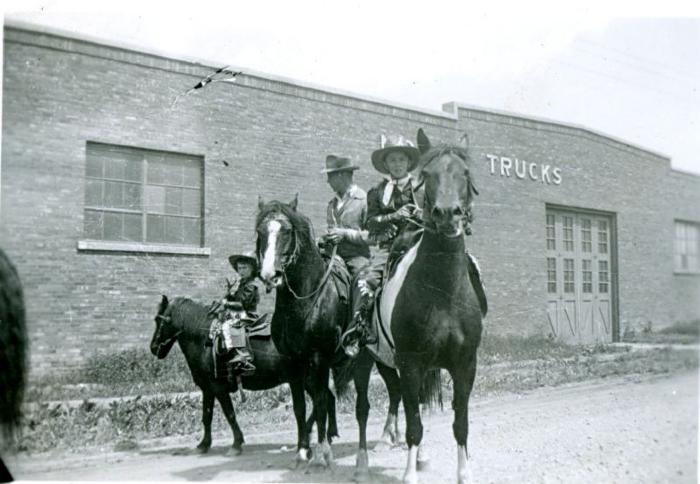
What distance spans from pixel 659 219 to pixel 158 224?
7565 millimetres

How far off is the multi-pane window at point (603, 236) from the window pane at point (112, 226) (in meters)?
7.90

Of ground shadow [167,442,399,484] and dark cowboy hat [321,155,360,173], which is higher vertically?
dark cowboy hat [321,155,360,173]

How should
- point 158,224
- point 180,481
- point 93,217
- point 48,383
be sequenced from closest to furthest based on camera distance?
point 180,481, point 48,383, point 93,217, point 158,224

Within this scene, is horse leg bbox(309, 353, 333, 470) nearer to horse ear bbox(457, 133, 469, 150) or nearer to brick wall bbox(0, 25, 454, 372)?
horse ear bbox(457, 133, 469, 150)

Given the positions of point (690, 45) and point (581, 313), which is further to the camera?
point (581, 313)

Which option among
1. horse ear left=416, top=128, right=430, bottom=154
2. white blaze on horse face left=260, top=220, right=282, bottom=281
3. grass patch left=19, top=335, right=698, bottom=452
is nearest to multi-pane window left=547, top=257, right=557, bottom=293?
grass patch left=19, top=335, right=698, bottom=452

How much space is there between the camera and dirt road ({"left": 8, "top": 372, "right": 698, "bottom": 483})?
5758 millimetres

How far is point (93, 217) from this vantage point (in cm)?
869

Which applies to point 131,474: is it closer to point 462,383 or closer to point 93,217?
point 462,383

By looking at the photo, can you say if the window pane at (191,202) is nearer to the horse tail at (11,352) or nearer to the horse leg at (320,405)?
the horse tail at (11,352)

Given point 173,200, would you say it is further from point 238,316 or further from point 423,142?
point 423,142

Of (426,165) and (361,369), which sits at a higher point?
(426,165)

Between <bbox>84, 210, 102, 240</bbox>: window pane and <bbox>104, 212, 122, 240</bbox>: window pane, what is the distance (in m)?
0.08

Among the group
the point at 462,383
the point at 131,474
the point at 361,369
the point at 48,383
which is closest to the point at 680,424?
the point at 462,383
